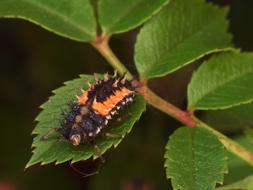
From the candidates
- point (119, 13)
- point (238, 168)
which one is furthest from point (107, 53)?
point (238, 168)

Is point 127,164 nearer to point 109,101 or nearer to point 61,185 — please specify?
point 61,185

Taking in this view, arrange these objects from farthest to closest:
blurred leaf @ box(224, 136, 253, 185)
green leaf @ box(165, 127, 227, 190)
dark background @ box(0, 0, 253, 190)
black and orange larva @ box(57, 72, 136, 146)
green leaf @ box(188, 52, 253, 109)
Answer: dark background @ box(0, 0, 253, 190)
blurred leaf @ box(224, 136, 253, 185)
green leaf @ box(188, 52, 253, 109)
black and orange larva @ box(57, 72, 136, 146)
green leaf @ box(165, 127, 227, 190)

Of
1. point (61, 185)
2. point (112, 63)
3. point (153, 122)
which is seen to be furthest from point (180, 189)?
point (61, 185)

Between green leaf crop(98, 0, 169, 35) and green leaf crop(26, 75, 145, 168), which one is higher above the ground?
green leaf crop(98, 0, 169, 35)

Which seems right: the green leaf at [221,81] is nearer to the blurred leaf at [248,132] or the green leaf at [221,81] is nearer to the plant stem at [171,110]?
the plant stem at [171,110]

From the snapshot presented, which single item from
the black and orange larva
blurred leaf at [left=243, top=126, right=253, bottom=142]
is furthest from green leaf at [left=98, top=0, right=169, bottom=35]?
blurred leaf at [left=243, top=126, right=253, bottom=142]

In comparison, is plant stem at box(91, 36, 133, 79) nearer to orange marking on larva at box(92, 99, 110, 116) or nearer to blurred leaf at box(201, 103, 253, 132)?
orange marking on larva at box(92, 99, 110, 116)
